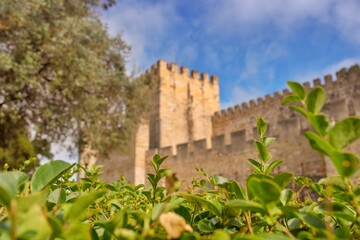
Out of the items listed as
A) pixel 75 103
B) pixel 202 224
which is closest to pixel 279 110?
pixel 75 103

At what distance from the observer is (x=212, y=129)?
24859 mm

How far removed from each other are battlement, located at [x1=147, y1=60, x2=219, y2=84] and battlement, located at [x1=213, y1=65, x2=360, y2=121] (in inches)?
104

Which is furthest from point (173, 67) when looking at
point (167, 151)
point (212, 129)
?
point (167, 151)

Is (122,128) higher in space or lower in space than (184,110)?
lower

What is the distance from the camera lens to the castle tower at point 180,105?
71.0ft

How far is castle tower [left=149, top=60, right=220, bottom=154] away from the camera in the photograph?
71.0 feet

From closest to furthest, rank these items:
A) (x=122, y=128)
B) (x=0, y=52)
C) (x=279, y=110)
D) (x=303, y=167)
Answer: (x=0, y=52) < (x=303, y=167) < (x=122, y=128) < (x=279, y=110)

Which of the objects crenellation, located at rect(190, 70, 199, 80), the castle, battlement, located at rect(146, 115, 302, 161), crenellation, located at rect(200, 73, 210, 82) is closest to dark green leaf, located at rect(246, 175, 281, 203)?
the castle

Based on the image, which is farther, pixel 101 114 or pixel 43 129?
pixel 101 114

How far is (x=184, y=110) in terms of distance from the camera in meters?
23.2

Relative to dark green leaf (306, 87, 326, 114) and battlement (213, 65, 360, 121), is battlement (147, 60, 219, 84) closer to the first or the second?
battlement (213, 65, 360, 121)

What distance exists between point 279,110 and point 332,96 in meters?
3.27

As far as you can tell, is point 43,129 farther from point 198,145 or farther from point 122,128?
point 198,145

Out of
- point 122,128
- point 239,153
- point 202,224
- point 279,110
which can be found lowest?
point 202,224
